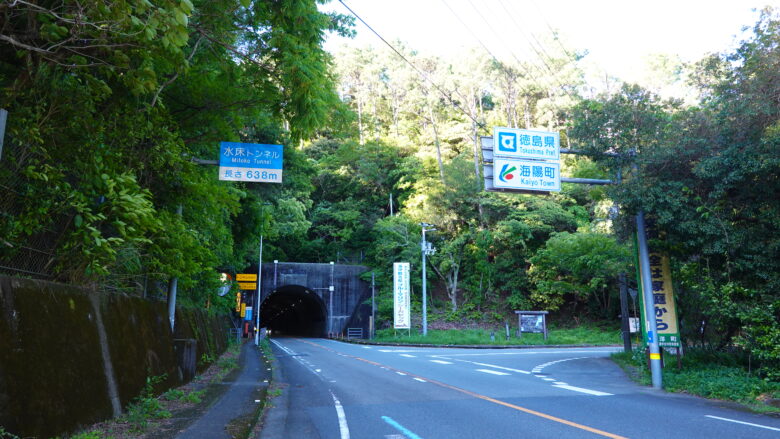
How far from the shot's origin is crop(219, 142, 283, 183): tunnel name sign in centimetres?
977

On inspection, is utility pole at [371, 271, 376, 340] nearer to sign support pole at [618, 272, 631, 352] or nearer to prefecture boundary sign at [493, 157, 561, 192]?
sign support pole at [618, 272, 631, 352]

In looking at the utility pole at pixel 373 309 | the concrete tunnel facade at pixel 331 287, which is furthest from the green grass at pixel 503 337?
the concrete tunnel facade at pixel 331 287

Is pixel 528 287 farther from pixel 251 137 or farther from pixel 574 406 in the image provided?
pixel 574 406

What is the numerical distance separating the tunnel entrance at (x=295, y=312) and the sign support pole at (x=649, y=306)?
32800mm

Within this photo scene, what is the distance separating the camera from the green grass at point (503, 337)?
2873 cm

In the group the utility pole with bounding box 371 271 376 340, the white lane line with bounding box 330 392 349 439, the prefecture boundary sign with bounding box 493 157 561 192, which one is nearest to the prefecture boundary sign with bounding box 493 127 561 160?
the prefecture boundary sign with bounding box 493 157 561 192

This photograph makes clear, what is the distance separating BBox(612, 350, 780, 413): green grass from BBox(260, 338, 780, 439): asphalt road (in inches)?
19.8

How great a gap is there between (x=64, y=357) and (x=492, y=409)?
5.81m

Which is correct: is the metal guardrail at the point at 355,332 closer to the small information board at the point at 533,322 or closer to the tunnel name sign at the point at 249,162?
the small information board at the point at 533,322

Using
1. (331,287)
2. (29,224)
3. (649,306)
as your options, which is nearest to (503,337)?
(331,287)

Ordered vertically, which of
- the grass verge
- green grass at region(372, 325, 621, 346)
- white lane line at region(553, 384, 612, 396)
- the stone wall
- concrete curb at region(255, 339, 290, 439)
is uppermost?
the stone wall

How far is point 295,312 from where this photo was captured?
6116 cm

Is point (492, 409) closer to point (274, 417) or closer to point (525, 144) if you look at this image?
point (274, 417)

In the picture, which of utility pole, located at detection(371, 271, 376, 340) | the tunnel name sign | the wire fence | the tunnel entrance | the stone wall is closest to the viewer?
the stone wall
